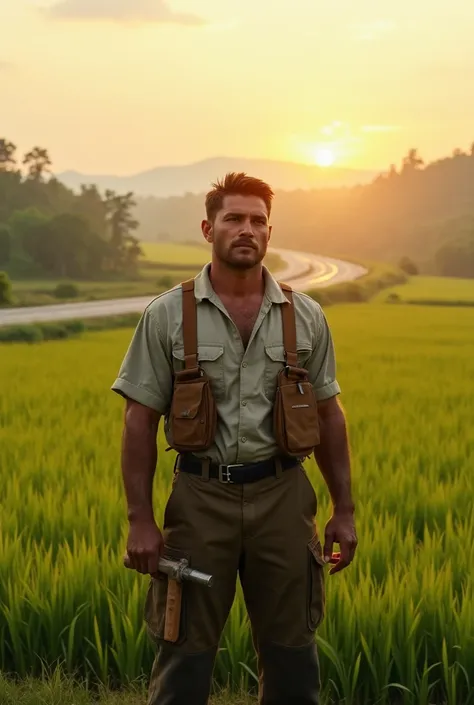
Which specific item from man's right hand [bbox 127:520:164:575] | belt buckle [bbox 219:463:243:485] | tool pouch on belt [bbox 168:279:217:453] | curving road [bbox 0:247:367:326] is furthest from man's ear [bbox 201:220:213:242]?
curving road [bbox 0:247:367:326]

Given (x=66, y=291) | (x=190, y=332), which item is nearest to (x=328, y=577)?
(x=190, y=332)

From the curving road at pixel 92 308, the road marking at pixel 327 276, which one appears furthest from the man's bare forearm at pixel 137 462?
the road marking at pixel 327 276

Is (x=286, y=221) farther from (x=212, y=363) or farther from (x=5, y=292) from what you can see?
(x=212, y=363)

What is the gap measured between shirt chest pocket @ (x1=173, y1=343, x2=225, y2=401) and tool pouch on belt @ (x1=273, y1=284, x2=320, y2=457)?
6.6 inches

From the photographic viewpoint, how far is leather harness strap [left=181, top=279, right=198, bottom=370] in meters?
2.32

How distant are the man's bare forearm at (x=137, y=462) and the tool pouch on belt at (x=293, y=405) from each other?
380 mm

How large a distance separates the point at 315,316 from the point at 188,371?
46 cm

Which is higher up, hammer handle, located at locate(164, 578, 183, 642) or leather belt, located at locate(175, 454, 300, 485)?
leather belt, located at locate(175, 454, 300, 485)

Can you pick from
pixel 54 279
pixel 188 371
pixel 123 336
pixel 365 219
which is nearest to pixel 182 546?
pixel 188 371

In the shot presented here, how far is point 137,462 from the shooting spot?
239 cm

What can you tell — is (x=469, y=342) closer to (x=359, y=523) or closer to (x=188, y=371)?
(x=359, y=523)

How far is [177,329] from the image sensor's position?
236cm

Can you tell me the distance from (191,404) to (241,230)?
51 centimetres

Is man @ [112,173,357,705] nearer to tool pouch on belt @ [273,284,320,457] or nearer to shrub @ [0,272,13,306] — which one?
tool pouch on belt @ [273,284,320,457]
